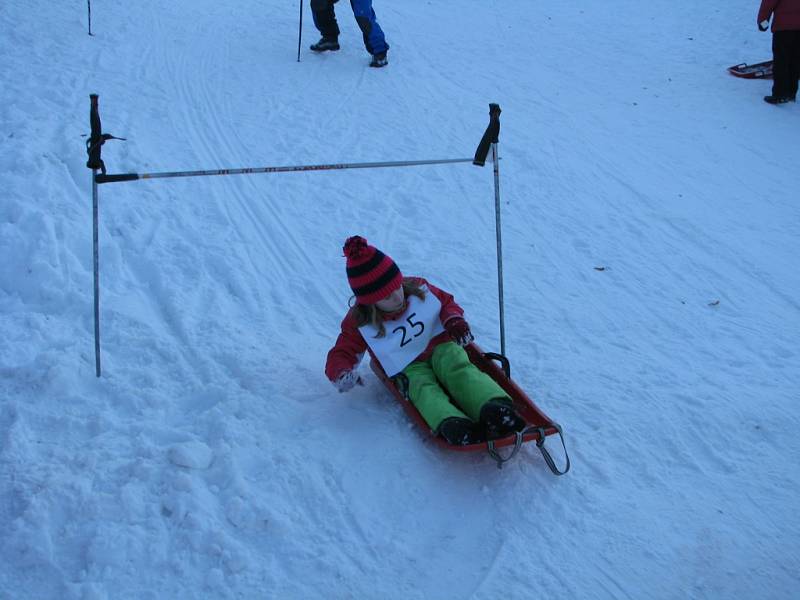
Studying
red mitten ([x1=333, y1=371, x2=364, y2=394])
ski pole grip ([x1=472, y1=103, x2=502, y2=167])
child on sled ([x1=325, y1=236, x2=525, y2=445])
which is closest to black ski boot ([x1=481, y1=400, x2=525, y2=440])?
child on sled ([x1=325, y1=236, x2=525, y2=445])

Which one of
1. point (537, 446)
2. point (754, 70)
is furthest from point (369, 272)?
point (754, 70)

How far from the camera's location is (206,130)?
24.9 feet

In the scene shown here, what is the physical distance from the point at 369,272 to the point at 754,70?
8.18m

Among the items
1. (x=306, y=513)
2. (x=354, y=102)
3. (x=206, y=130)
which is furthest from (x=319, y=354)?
(x=354, y=102)

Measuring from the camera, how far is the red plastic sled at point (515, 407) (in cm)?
334

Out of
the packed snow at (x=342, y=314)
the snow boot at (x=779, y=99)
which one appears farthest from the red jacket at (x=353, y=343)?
the snow boot at (x=779, y=99)

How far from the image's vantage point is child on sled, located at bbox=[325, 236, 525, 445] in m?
3.53

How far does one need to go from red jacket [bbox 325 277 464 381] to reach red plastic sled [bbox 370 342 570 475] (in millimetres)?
159

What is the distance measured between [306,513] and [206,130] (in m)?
5.37

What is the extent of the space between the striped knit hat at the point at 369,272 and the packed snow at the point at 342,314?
24.6 inches

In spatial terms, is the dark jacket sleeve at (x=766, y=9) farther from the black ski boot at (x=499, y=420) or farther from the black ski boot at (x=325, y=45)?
the black ski boot at (x=499, y=420)

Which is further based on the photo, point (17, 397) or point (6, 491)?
point (17, 397)

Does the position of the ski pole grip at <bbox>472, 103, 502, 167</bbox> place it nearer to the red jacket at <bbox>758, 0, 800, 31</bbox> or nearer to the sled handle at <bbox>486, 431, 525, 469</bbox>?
the sled handle at <bbox>486, 431, 525, 469</bbox>

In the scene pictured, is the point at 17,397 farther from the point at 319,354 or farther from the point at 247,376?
the point at 319,354
